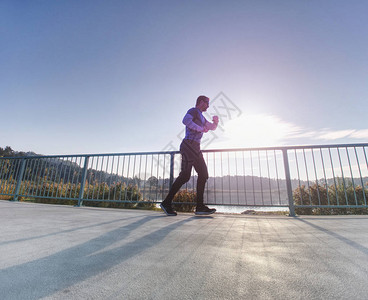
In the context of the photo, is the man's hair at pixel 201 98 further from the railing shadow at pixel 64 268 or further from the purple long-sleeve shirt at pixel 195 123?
the railing shadow at pixel 64 268

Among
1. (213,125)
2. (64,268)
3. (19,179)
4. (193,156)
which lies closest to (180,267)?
(64,268)

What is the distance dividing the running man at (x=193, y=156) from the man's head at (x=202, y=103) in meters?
0.15

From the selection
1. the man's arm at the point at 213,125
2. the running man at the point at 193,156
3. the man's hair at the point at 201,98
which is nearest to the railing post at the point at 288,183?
the running man at the point at 193,156

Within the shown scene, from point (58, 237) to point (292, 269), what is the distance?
5.33 ft

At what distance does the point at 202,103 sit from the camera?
126 inches

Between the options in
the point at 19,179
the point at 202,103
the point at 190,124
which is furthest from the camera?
the point at 19,179

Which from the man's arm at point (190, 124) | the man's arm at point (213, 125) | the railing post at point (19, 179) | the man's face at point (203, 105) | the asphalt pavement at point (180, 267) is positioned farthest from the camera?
the railing post at point (19, 179)

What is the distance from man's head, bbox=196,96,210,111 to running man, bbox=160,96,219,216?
15 centimetres

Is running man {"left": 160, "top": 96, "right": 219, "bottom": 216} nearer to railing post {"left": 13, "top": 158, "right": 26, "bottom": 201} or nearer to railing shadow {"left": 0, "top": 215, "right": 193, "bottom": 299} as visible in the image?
railing shadow {"left": 0, "top": 215, "right": 193, "bottom": 299}

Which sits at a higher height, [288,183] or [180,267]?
[288,183]

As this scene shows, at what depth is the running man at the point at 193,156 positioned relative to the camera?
2.86 metres

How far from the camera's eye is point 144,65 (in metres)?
8.45

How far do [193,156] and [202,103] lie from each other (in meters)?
1.03

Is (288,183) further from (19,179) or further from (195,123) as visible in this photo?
(19,179)
